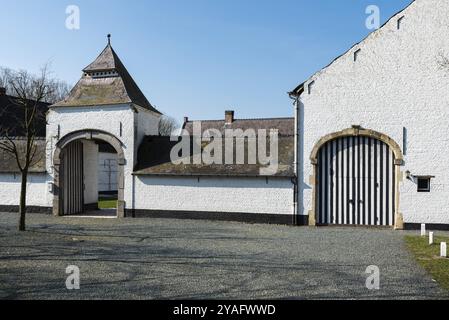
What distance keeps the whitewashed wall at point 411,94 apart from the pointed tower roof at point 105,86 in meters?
10.3

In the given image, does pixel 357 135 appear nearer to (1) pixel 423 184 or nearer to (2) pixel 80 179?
(1) pixel 423 184

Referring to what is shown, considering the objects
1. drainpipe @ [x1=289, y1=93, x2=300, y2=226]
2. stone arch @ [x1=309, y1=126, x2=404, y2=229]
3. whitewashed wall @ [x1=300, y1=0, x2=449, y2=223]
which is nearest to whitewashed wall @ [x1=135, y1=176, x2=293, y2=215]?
drainpipe @ [x1=289, y1=93, x2=300, y2=226]

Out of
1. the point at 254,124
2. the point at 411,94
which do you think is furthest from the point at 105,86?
the point at 254,124

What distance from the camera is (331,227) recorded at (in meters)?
16.8

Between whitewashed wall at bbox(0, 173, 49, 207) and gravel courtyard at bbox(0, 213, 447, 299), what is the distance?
5386mm

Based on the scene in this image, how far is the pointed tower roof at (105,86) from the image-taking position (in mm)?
20281

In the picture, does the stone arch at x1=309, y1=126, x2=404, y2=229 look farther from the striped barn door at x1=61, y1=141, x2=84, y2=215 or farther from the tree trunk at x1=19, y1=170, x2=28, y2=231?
the striped barn door at x1=61, y1=141, x2=84, y2=215

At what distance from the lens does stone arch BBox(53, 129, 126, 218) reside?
19.7 m

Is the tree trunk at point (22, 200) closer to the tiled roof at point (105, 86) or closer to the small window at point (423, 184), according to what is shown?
the tiled roof at point (105, 86)

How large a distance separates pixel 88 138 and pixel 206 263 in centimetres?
1319

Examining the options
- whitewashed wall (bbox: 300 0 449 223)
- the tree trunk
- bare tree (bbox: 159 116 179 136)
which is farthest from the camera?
bare tree (bbox: 159 116 179 136)

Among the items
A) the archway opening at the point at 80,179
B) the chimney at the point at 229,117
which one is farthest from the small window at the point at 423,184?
the chimney at the point at 229,117
